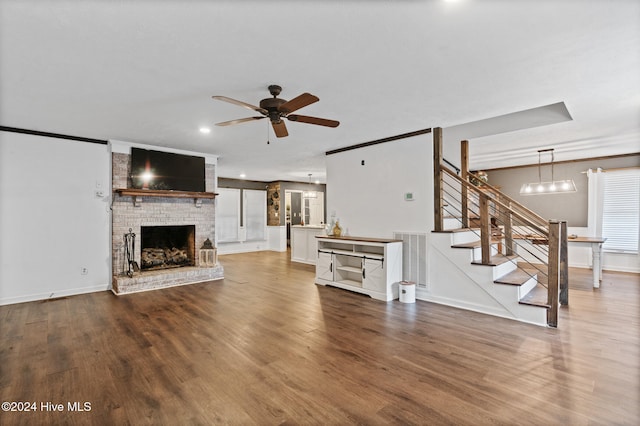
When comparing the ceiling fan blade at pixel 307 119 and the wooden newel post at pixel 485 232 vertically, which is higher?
the ceiling fan blade at pixel 307 119

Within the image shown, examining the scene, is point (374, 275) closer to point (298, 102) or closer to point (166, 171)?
point (298, 102)

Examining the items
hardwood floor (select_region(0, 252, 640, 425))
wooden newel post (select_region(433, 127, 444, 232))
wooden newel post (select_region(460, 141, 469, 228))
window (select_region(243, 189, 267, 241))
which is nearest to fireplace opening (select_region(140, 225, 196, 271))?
hardwood floor (select_region(0, 252, 640, 425))

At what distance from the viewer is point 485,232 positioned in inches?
161

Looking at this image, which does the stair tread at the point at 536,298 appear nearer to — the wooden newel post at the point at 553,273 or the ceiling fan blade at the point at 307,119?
the wooden newel post at the point at 553,273

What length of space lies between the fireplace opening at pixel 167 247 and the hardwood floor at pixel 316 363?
5.17 ft

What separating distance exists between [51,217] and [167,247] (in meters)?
2.00

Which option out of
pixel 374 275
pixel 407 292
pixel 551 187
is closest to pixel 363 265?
pixel 374 275

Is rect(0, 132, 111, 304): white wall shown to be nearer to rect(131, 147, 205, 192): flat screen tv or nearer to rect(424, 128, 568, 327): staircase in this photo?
rect(131, 147, 205, 192): flat screen tv

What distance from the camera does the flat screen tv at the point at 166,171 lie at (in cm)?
556

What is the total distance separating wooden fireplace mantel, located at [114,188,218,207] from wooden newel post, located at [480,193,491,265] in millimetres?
5016

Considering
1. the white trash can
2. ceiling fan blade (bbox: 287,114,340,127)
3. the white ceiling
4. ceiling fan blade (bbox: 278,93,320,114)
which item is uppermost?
the white ceiling

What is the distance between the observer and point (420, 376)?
8.01ft

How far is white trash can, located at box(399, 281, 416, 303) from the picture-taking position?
456cm

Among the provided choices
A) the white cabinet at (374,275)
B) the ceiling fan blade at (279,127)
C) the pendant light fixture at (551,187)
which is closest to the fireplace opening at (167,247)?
the white cabinet at (374,275)
